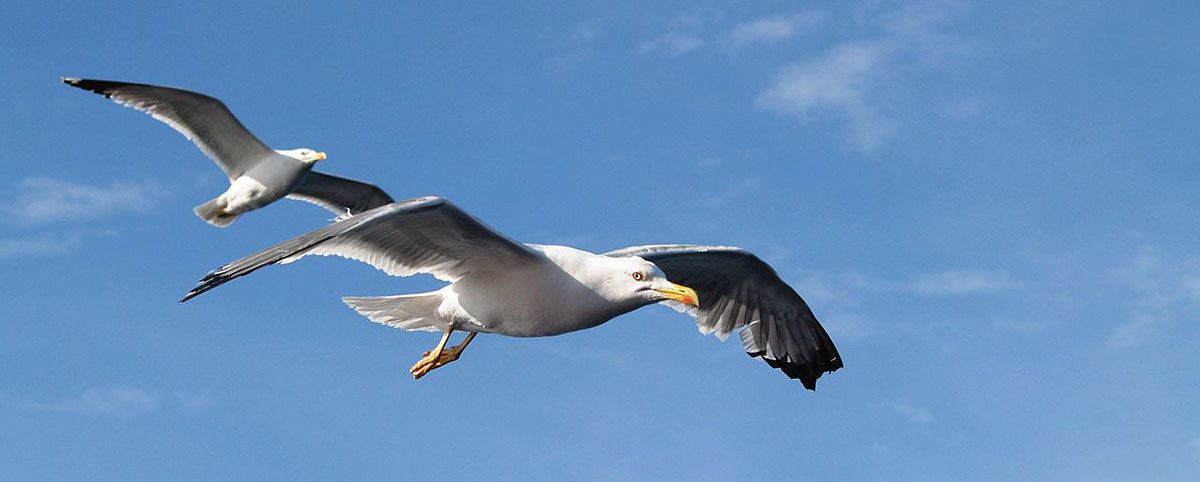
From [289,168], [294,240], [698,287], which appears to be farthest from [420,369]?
[289,168]

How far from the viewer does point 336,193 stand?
52.9 feet

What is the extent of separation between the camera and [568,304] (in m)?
10.2

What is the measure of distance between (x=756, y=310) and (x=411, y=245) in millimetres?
4614

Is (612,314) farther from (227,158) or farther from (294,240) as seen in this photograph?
(227,158)

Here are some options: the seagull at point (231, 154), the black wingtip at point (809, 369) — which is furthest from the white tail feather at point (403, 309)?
the seagull at point (231, 154)

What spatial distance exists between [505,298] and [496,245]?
17.3 inches

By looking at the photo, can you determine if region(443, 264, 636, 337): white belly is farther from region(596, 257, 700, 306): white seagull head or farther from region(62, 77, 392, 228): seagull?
region(62, 77, 392, 228): seagull

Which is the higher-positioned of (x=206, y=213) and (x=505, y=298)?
(x=206, y=213)

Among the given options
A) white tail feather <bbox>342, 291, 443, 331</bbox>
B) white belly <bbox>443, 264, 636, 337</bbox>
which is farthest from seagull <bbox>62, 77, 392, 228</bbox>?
white belly <bbox>443, 264, 636, 337</bbox>

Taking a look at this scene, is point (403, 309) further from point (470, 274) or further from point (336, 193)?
point (336, 193)

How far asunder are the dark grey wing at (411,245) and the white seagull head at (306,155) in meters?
5.57

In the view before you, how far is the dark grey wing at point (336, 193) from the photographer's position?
16.0 metres

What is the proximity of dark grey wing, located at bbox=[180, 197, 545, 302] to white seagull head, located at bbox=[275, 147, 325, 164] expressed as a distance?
18.3 feet

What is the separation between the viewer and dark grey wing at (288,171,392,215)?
52.6 ft
